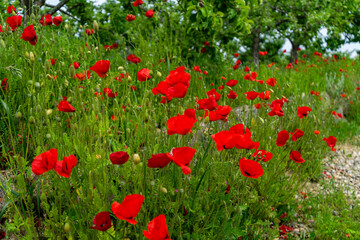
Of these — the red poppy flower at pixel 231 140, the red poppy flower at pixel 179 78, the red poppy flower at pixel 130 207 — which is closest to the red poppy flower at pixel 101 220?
the red poppy flower at pixel 130 207

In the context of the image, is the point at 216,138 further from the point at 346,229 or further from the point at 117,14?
the point at 117,14

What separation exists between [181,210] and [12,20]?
6.66 feet

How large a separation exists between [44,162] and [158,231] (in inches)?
22.3

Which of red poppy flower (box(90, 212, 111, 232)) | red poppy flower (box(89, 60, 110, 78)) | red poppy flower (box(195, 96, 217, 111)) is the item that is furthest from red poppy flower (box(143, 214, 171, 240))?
red poppy flower (box(89, 60, 110, 78))

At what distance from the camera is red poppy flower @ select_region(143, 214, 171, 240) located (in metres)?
1.12

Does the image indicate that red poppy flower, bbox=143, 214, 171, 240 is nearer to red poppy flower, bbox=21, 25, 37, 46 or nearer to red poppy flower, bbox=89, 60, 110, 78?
red poppy flower, bbox=89, 60, 110, 78

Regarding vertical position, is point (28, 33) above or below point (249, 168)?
above

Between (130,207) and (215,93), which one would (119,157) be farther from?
(215,93)

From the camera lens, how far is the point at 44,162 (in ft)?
4.27

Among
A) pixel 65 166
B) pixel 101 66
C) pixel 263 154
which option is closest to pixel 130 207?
pixel 65 166

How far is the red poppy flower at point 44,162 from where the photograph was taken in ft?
4.22

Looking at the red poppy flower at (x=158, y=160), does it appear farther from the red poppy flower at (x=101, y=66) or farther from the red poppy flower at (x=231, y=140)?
the red poppy flower at (x=101, y=66)

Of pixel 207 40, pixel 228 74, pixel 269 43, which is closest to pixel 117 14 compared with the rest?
pixel 207 40

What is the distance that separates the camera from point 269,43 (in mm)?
14969
